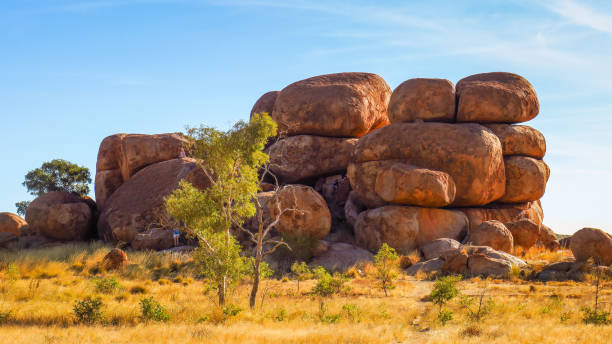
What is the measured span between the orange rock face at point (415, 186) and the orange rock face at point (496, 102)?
4.56 meters

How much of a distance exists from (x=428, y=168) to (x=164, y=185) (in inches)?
510

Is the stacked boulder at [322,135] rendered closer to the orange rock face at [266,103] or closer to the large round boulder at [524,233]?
the orange rock face at [266,103]

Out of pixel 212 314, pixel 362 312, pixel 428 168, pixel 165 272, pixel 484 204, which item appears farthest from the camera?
pixel 484 204

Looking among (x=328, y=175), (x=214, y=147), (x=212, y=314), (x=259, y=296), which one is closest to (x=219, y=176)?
(x=214, y=147)

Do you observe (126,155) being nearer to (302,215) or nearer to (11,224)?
(11,224)

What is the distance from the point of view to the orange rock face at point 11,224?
1134 inches

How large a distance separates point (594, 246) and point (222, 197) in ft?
45.6

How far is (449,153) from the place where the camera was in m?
22.9

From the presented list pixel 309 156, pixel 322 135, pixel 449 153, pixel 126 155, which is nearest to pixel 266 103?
pixel 322 135

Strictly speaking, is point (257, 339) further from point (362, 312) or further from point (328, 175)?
point (328, 175)

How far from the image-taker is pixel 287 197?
20500 mm

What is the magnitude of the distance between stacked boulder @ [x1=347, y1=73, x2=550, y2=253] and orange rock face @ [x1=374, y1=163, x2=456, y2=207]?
0.14 feet

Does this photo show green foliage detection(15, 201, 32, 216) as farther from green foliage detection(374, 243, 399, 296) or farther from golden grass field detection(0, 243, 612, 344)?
green foliage detection(374, 243, 399, 296)

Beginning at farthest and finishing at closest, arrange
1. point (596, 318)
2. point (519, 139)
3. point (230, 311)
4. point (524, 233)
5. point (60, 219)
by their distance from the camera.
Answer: point (60, 219) → point (519, 139) → point (524, 233) → point (230, 311) → point (596, 318)
